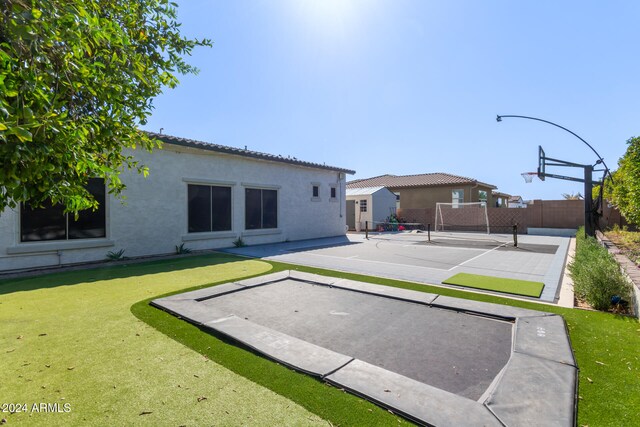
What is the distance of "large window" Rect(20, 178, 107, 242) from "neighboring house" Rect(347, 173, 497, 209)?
2355 centimetres

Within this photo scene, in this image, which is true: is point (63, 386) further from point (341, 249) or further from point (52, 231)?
point (341, 249)

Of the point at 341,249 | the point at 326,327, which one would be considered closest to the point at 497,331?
the point at 326,327

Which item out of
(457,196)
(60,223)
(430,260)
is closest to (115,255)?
(60,223)

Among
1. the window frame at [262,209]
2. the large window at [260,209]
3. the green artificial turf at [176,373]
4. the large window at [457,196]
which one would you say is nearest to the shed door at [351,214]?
the large window at [457,196]

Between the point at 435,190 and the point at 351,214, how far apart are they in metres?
8.05

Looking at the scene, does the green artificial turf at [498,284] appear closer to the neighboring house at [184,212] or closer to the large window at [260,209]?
the neighboring house at [184,212]

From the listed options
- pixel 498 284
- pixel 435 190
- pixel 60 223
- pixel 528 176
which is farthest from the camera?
pixel 435 190

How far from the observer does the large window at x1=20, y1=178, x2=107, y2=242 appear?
844cm

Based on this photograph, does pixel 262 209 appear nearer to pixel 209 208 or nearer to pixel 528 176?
pixel 209 208

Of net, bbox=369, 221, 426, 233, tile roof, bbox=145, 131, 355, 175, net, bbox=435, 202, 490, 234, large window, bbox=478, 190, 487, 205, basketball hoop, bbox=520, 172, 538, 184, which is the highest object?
tile roof, bbox=145, 131, 355, 175

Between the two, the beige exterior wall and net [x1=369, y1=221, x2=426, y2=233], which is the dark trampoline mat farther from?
the beige exterior wall

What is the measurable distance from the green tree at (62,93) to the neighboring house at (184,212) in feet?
14.4

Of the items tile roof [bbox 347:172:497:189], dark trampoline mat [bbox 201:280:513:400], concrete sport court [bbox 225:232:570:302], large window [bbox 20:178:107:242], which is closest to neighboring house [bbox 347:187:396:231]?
tile roof [bbox 347:172:497:189]

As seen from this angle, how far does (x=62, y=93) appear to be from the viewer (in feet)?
6.95
